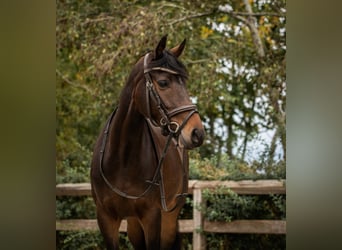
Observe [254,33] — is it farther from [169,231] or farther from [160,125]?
[160,125]

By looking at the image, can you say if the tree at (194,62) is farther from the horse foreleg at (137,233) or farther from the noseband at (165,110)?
the noseband at (165,110)

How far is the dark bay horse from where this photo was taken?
244cm

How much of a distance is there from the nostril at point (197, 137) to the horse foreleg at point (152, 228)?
58cm

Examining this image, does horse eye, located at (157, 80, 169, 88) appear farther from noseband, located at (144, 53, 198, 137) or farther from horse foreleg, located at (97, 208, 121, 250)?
horse foreleg, located at (97, 208, 121, 250)

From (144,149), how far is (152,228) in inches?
15.1

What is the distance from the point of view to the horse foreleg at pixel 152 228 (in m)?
2.72

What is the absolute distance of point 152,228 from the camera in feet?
8.93

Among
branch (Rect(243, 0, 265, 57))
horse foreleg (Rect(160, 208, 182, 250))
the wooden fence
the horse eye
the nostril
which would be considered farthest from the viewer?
branch (Rect(243, 0, 265, 57))

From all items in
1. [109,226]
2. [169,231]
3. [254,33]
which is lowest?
[169,231]

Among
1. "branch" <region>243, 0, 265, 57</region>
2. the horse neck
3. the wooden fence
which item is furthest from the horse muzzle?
"branch" <region>243, 0, 265, 57</region>

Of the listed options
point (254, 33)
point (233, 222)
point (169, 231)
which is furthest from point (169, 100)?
point (254, 33)

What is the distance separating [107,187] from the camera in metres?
2.86
